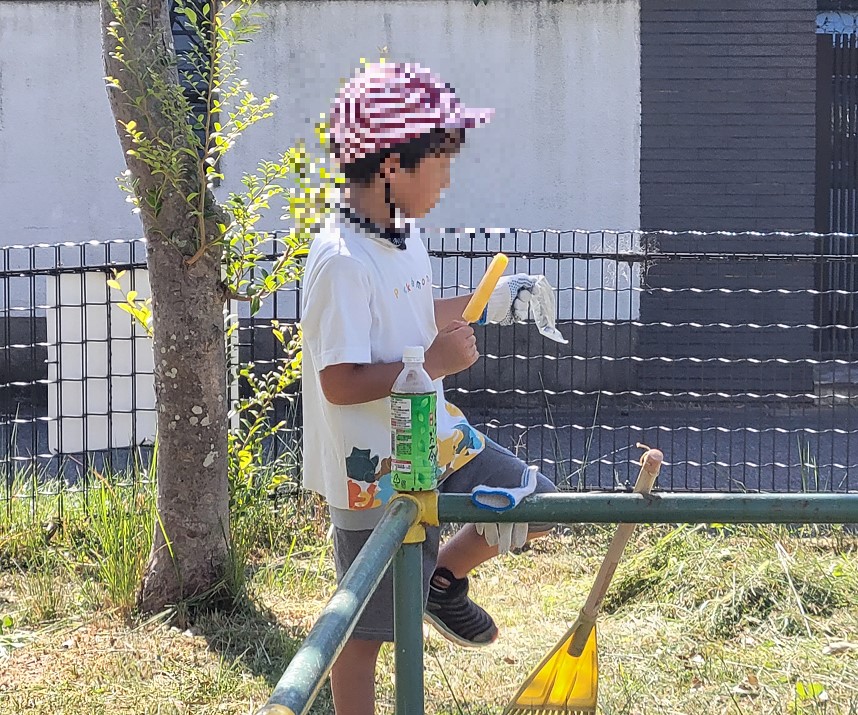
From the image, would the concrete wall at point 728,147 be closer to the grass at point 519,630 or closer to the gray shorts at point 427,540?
the grass at point 519,630

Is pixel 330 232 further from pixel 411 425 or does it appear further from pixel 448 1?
pixel 448 1

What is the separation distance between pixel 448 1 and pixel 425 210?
280 inches

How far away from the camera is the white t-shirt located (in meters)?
2.20

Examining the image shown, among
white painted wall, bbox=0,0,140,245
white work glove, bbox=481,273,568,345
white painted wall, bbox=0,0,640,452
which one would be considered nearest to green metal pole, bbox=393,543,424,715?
white work glove, bbox=481,273,568,345

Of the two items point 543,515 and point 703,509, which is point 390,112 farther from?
point 703,509

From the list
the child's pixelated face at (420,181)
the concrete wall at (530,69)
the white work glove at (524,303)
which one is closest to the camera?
the child's pixelated face at (420,181)

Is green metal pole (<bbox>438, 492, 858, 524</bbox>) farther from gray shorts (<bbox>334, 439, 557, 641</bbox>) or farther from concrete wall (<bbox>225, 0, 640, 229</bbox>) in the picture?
concrete wall (<bbox>225, 0, 640, 229</bbox>)

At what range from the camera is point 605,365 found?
8.88m

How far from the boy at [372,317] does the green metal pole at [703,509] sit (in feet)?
1.22

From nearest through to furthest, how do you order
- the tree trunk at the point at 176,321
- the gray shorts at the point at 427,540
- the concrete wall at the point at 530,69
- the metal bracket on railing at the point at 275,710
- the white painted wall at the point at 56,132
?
the metal bracket on railing at the point at 275,710 → the gray shorts at the point at 427,540 → the tree trunk at the point at 176,321 → the concrete wall at the point at 530,69 → the white painted wall at the point at 56,132

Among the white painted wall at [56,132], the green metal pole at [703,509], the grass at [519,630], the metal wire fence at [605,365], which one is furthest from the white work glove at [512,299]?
the white painted wall at [56,132]

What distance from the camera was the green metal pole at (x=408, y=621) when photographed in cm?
185

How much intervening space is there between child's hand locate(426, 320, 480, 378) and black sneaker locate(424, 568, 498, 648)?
2.11 ft

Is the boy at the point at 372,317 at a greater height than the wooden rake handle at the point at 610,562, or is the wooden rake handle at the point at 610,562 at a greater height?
the boy at the point at 372,317
